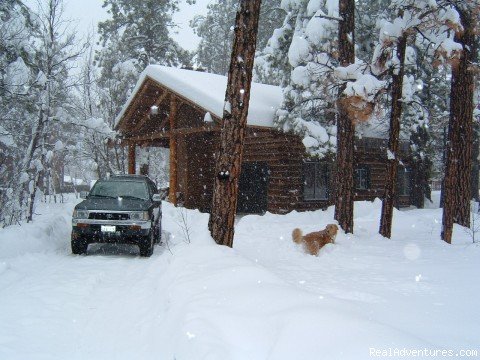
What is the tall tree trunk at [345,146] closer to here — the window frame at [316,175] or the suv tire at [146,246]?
the suv tire at [146,246]

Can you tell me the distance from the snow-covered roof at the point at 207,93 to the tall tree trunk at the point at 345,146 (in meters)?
4.67

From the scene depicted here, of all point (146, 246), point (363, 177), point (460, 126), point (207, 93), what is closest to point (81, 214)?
point (146, 246)

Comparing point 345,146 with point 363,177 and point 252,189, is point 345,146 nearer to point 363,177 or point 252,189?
point 363,177

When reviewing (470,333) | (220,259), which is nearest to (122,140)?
(220,259)

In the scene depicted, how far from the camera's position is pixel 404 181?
2377cm

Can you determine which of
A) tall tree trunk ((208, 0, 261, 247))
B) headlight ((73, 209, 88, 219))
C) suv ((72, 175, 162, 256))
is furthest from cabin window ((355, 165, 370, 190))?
headlight ((73, 209, 88, 219))

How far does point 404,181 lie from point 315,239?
17083 millimetres

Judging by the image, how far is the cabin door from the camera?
2130 centimetres

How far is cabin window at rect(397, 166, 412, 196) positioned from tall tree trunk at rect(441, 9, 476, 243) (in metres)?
12.2

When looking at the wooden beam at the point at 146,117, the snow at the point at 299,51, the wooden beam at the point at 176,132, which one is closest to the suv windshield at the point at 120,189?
the wooden beam at the point at 176,132

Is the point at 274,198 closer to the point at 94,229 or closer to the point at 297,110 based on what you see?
the point at 297,110

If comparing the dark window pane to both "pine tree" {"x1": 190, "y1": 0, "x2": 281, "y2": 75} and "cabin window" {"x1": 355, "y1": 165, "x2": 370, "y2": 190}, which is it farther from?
"pine tree" {"x1": 190, "y1": 0, "x2": 281, "y2": 75}

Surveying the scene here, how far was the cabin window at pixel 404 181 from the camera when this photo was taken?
2341 centimetres

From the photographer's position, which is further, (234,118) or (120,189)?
(120,189)
